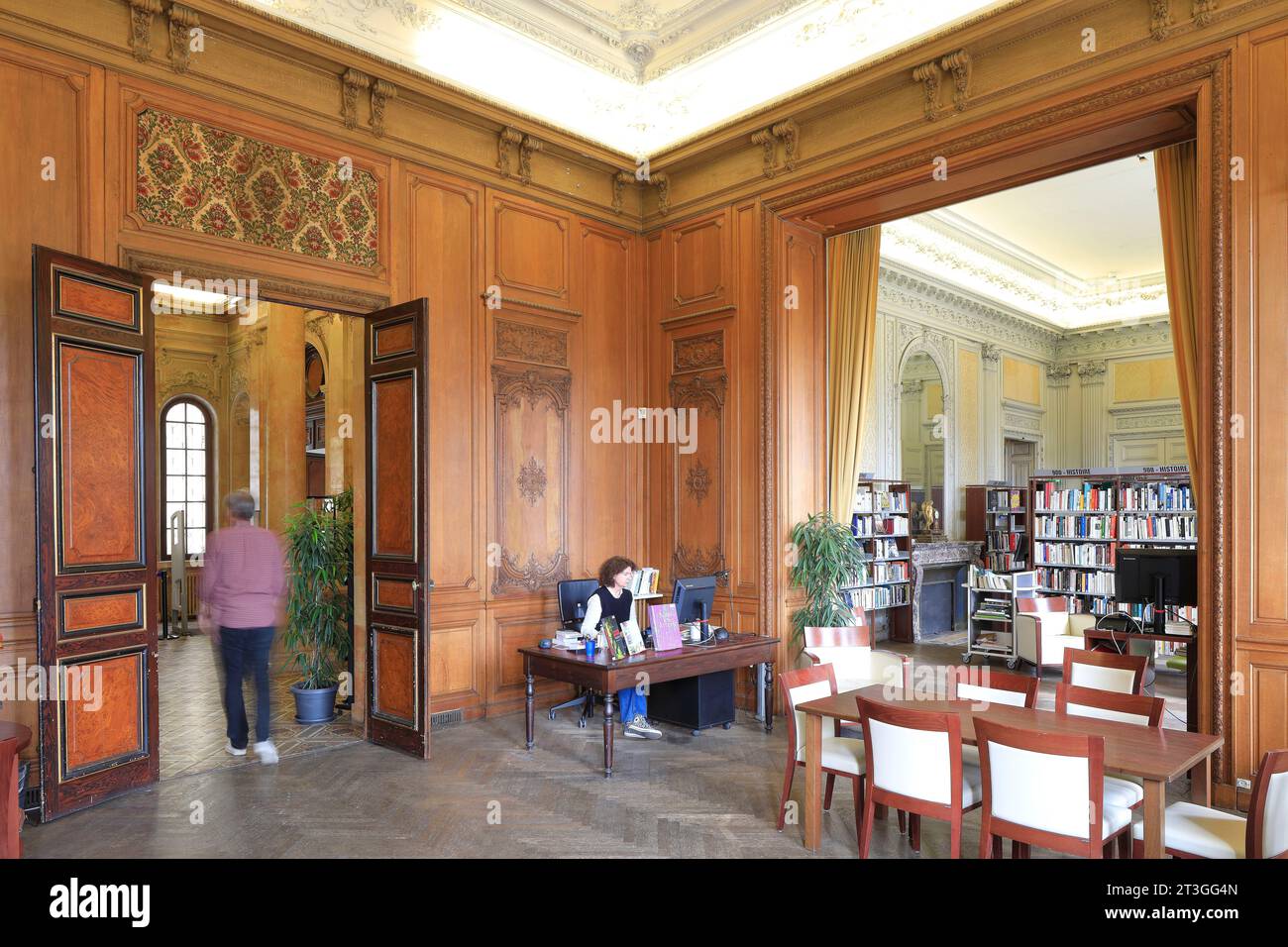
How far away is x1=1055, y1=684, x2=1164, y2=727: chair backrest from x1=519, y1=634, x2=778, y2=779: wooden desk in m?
2.39

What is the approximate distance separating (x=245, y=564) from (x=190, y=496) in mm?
9332

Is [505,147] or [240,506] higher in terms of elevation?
[505,147]

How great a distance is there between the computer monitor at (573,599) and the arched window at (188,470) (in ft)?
29.4

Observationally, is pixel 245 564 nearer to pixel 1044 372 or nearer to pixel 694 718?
pixel 694 718

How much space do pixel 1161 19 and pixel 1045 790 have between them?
476 cm

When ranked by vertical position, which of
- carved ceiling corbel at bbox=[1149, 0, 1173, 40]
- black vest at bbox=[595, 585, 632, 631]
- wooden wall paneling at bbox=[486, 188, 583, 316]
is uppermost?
carved ceiling corbel at bbox=[1149, 0, 1173, 40]

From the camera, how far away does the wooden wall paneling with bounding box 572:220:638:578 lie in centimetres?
788

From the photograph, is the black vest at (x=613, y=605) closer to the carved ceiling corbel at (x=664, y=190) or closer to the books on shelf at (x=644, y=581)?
the books on shelf at (x=644, y=581)

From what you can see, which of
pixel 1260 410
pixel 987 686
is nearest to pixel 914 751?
pixel 987 686

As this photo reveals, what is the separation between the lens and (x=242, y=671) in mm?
5590

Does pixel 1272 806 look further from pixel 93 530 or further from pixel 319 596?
pixel 319 596

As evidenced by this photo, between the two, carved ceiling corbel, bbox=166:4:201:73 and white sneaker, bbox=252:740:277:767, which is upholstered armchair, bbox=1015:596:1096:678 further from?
carved ceiling corbel, bbox=166:4:201:73

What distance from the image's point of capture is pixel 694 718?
6496mm

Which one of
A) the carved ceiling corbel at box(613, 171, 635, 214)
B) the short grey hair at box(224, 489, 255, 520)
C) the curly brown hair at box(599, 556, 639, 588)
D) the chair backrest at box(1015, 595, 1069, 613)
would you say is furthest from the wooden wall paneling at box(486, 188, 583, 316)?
the chair backrest at box(1015, 595, 1069, 613)
